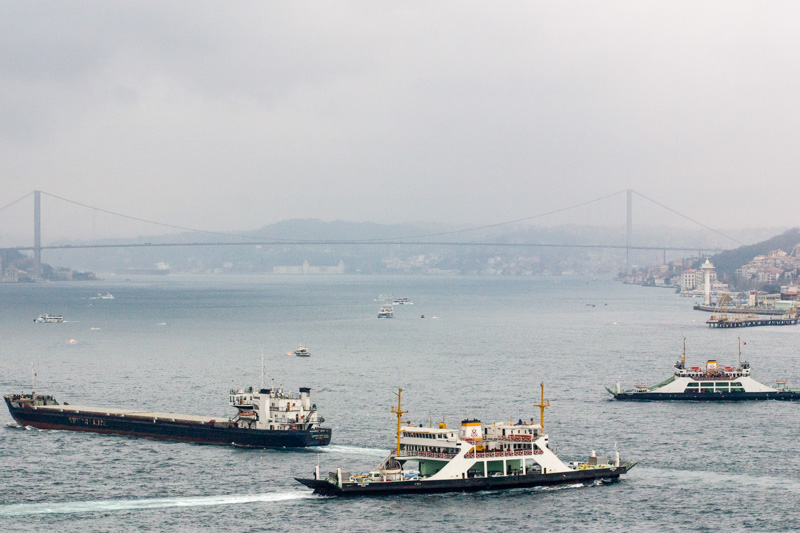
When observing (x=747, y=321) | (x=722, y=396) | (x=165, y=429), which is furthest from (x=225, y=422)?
(x=747, y=321)

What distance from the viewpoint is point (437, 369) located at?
325 ft

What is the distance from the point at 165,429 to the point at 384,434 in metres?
13.6

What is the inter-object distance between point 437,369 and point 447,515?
52.7 metres

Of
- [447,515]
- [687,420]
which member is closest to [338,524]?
[447,515]

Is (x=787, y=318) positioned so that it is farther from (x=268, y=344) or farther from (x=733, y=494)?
(x=733, y=494)

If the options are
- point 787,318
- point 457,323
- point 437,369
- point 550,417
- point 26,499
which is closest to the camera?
point 26,499

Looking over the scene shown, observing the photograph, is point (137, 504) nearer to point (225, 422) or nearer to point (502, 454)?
point (225, 422)

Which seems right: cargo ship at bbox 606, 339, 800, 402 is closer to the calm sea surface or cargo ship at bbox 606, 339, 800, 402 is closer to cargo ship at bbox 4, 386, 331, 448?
the calm sea surface

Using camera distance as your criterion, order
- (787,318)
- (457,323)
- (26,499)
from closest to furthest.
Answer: (26,499) → (457,323) → (787,318)

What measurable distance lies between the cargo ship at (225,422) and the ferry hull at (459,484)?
12499 mm

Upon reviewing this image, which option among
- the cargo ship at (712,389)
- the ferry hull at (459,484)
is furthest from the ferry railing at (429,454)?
the cargo ship at (712,389)

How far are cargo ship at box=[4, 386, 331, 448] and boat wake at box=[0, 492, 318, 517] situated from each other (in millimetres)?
12004

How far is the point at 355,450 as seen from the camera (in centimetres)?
5962

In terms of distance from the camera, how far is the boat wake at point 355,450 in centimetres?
5831
